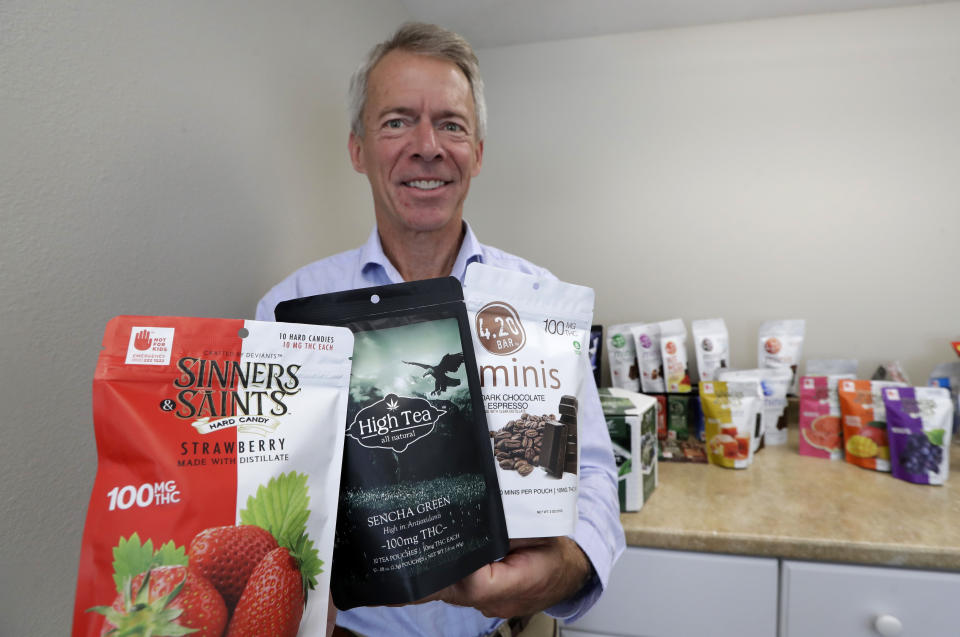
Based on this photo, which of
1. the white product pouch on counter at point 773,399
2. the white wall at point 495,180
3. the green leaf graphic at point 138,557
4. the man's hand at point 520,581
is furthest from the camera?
the white product pouch on counter at point 773,399

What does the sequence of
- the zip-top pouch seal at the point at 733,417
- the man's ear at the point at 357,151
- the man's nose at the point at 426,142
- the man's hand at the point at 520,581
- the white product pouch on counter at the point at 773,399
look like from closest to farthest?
the man's hand at the point at 520,581 → the man's nose at the point at 426,142 → the man's ear at the point at 357,151 → the zip-top pouch seal at the point at 733,417 → the white product pouch on counter at the point at 773,399

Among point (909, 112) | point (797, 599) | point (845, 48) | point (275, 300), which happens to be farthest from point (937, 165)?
point (275, 300)

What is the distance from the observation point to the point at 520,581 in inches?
19.0

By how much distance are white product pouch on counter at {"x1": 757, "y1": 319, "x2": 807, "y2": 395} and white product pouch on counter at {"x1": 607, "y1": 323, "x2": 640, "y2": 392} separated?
0.36 m

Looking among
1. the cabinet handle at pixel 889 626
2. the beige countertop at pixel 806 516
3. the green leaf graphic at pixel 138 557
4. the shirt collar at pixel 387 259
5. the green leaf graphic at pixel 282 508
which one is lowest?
the cabinet handle at pixel 889 626

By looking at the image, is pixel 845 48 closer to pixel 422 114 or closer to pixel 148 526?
pixel 422 114

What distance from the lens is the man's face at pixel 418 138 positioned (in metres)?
0.91

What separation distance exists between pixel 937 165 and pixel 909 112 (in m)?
0.16

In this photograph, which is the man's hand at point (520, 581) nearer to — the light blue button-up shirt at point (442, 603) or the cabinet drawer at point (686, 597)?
the light blue button-up shirt at point (442, 603)

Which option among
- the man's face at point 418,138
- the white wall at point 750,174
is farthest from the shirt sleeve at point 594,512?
the white wall at point 750,174

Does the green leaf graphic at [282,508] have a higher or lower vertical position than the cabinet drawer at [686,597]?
higher

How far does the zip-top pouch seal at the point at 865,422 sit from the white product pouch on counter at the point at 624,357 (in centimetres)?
50

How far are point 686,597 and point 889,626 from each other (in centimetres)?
33

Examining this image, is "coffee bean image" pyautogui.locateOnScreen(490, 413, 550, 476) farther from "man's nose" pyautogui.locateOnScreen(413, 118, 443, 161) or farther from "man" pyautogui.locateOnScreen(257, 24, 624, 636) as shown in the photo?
"man's nose" pyautogui.locateOnScreen(413, 118, 443, 161)
